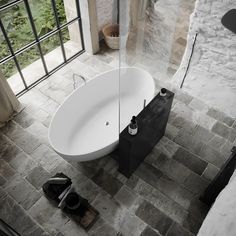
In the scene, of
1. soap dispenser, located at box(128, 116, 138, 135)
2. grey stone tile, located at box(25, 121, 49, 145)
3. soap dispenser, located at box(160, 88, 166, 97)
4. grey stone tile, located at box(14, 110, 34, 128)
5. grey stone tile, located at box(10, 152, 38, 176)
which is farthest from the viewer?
grey stone tile, located at box(14, 110, 34, 128)

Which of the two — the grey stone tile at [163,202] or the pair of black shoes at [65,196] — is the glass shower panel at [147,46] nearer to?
the grey stone tile at [163,202]

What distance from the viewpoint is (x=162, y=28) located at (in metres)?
2.36

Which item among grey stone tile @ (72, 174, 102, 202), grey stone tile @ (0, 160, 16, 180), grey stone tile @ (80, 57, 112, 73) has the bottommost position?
grey stone tile @ (0, 160, 16, 180)

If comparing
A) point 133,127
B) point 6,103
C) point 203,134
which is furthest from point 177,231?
point 6,103

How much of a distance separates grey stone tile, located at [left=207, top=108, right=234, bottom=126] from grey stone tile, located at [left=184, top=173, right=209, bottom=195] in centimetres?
74

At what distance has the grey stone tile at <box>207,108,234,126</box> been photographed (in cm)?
258

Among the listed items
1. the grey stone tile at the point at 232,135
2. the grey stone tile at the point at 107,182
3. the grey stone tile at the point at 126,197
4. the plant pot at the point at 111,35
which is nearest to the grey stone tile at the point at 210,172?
the grey stone tile at the point at 232,135

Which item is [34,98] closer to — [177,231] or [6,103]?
[6,103]

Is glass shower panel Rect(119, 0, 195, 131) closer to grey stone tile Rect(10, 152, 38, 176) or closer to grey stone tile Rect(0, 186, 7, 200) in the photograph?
grey stone tile Rect(10, 152, 38, 176)

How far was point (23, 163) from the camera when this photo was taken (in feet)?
7.54

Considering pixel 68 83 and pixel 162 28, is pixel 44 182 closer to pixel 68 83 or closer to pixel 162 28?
pixel 68 83

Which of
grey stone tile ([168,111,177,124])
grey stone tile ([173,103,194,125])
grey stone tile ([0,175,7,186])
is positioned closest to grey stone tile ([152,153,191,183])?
grey stone tile ([168,111,177,124])

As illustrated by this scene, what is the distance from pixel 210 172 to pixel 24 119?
76.1 inches

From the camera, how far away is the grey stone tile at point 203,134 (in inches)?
96.9
